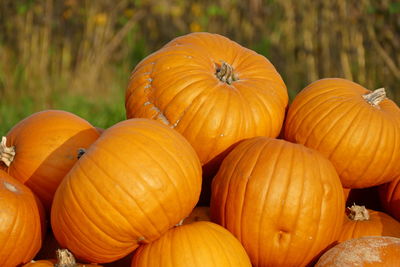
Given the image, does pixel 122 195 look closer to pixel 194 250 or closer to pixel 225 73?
pixel 194 250

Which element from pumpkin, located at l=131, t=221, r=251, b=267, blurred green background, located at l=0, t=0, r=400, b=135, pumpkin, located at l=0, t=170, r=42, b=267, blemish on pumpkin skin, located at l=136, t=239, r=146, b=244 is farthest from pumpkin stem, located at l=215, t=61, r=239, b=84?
blurred green background, located at l=0, t=0, r=400, b=135

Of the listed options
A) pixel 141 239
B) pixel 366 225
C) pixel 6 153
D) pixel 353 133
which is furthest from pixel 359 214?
pixel 6 153

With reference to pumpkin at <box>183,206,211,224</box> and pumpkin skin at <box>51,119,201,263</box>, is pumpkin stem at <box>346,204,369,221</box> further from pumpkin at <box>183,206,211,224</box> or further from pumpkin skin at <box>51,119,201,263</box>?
pumpkin skin at <box>51,119,201,263</box>

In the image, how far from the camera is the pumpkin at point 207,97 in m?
2.18

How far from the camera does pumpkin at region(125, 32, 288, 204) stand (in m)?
2.18

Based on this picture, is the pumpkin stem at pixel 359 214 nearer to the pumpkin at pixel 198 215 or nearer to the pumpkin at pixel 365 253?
the pumpkin at pixel 365 253

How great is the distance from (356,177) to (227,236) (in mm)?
698

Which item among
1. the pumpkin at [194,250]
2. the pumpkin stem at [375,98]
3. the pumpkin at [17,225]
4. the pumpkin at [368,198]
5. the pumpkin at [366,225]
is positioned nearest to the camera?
the pumpkin at [194,250]

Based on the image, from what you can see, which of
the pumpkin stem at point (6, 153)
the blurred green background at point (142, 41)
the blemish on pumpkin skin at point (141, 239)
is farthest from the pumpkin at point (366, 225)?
the blurred green background at point (142, 41)

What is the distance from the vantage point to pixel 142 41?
334 inches

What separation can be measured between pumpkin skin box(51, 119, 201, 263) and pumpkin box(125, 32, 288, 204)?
334mm

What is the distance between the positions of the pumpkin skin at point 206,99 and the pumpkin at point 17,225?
0.60 meters

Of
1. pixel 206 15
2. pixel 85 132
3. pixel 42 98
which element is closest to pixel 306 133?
pixel 85 132

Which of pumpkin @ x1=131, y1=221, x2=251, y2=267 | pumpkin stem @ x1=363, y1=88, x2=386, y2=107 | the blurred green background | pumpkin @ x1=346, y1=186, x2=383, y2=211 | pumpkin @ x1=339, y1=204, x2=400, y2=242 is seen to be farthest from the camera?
the blurred green background
